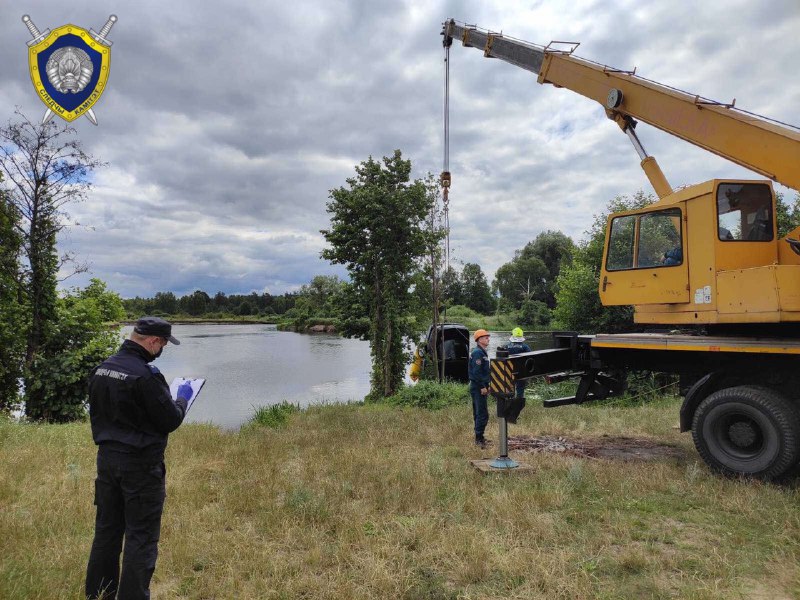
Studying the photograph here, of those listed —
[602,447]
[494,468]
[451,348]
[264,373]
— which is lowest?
[264,373]

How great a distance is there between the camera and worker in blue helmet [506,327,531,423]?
287 inches

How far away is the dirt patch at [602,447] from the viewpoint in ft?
25.9

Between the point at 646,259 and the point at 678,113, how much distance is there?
2.30 metres

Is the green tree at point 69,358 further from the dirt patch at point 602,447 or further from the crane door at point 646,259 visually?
the crane door at point 646,259

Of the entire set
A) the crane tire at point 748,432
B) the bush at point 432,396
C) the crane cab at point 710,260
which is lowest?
the bush at point 432,396

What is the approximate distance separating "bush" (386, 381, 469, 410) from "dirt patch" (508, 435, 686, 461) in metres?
4.87

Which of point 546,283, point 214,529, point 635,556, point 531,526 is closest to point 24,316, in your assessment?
point 214,529

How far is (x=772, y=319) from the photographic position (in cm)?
580

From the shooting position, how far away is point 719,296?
6320mm

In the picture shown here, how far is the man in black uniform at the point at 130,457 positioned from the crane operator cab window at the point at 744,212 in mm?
6375

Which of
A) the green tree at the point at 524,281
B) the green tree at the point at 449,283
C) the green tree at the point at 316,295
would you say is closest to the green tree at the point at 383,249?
the green tree at the point at 449,283

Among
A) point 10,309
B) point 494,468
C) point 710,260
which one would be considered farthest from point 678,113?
point 10,309

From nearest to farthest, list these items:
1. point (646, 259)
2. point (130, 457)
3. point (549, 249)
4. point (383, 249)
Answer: point (130, 457) < point (646, 259) < point (383, 249) < point (549, 249)

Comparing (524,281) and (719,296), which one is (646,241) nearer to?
(719,296)
